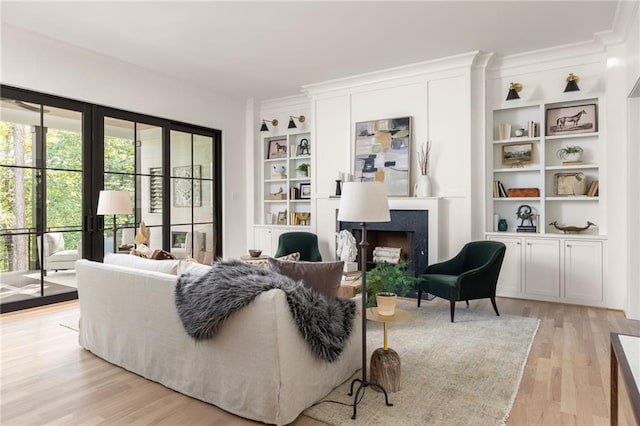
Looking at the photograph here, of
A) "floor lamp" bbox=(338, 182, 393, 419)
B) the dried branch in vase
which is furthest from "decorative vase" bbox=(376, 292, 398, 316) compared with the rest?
the dried branch in vase

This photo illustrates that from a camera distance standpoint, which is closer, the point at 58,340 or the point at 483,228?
the point at 58,340

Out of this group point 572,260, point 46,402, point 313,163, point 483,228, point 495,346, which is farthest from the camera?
point 313,163

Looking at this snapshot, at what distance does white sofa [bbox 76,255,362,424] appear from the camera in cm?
202

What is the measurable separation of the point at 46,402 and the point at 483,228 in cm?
450

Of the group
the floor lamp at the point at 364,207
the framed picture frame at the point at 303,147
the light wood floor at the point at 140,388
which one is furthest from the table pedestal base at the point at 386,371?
the framed picture frame at the point at 303,147

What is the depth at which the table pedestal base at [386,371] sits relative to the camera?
243 cm

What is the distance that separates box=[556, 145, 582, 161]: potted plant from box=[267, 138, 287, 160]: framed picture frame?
4.05m

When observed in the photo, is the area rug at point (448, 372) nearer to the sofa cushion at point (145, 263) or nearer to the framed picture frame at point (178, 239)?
the sofa cushion at point (145, 263)

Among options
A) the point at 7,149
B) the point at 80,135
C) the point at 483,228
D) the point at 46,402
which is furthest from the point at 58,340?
the point at 483,228

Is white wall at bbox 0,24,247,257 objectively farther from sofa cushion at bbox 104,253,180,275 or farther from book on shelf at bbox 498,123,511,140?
book on shelf at bbox 498,123,511,140

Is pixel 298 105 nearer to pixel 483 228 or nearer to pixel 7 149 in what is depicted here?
pixel 483 228

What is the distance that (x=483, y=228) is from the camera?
4.95m

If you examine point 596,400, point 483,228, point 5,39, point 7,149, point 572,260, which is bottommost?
point 596,400

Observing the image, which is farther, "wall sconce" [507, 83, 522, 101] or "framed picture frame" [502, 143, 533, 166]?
"framed picture frame" [502, 143, 533, 166]
